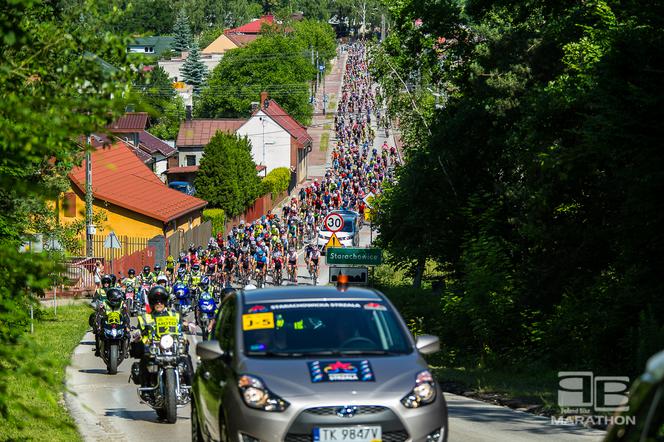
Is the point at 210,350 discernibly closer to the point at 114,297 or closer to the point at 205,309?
the point at 114,297

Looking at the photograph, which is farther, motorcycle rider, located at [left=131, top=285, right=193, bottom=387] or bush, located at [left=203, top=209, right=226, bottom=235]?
bush, located at [left=203, top=209, right=226, bottom=235]

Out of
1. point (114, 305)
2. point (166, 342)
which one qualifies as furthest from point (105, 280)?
point (166, 342)

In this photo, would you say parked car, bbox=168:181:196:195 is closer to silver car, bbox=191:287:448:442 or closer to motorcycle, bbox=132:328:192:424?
motorcycle, bbox=132:328:192:424

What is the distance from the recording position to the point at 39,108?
730cm

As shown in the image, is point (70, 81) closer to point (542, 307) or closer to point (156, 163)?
point (542, 307)

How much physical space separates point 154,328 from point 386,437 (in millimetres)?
6971

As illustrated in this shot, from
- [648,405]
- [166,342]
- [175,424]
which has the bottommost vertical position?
[175,424]

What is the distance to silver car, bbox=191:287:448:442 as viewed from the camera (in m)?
7.97

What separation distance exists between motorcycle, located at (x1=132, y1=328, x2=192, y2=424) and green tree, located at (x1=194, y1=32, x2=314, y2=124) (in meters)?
121

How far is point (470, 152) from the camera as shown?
34.7m

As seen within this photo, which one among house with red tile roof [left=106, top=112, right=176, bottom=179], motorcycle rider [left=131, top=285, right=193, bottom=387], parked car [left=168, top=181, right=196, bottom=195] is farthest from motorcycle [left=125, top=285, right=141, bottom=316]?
parked car [left=168, top=181, right=196, bottom=195]

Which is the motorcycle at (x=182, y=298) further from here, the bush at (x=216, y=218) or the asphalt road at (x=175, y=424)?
the bush at (x=216, y=218)

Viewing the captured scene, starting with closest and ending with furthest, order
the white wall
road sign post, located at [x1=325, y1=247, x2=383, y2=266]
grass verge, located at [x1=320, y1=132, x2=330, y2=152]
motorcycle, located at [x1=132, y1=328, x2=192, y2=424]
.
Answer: motorcycle, located at [x1=132, y1=328, x2=192, y2=424] < road sign post, located at [x1=325, y1=247, x2=383, y2=266] < the white wall < grass verge, located at [x1=320, y1=132, x2=330, y2=152]

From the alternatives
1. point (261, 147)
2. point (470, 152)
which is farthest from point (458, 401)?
point (261, 147)
